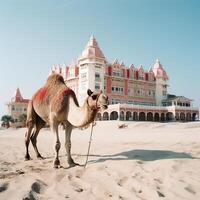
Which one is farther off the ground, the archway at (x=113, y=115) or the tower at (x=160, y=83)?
the tower at (x=160, y=83)

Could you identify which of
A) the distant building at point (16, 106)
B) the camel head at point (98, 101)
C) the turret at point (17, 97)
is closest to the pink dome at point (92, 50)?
the distant building at point (16, 106)

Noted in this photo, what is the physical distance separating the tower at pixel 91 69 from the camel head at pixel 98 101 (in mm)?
44923

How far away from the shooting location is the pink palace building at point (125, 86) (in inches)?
1962

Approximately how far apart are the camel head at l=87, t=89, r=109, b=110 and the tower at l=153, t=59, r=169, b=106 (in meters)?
57.1

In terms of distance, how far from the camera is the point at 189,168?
582 centimetres

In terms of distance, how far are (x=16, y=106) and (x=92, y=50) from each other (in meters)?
28.9

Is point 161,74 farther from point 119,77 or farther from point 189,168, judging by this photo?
point 189,168

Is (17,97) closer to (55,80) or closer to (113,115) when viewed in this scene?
(113,115)

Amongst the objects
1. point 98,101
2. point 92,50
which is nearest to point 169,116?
point 92,50

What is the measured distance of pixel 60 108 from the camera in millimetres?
7129

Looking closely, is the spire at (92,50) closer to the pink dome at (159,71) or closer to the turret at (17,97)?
the pink dome at (159,71)

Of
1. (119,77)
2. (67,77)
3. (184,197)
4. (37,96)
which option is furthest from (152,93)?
(184,197)

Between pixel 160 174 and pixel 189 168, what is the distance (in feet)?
3.14

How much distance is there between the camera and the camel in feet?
20.2
